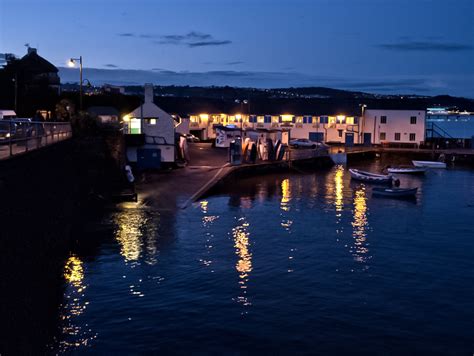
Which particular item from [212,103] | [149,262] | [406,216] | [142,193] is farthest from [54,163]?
[212,103]

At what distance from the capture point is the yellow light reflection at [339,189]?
154ft

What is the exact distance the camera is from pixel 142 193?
150ft

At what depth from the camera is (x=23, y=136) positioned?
25.2m

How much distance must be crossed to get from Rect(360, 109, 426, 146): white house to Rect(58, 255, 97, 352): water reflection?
78.3 m

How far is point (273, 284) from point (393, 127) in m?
78.7

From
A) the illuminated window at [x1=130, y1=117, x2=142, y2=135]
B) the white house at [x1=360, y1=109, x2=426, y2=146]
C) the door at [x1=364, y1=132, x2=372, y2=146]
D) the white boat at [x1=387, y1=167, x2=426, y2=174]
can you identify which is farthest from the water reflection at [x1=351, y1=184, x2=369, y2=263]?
the white house at [x1=360, y1=109, x2=426, y2=146]

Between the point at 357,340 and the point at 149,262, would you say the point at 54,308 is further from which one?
the point at 357,340

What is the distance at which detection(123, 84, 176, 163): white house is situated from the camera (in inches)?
2243

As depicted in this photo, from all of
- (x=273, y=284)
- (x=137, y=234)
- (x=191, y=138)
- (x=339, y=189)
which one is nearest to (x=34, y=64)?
(x=191, y=138)

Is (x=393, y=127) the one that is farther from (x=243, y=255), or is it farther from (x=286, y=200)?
(x=243, y=255)

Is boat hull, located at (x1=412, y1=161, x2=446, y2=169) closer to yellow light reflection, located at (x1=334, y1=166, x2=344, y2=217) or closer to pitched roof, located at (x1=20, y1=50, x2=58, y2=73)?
yellow light reflection, located at (x1=334, y1=166, x2=344, y2=217)

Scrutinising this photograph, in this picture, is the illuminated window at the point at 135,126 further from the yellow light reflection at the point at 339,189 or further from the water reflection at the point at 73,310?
the water reflection at the point at 73,310

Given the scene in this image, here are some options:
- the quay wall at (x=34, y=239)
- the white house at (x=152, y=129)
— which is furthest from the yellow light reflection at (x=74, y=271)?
the white house at (x=152, y=129)

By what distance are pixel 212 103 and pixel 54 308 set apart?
88.0 m
